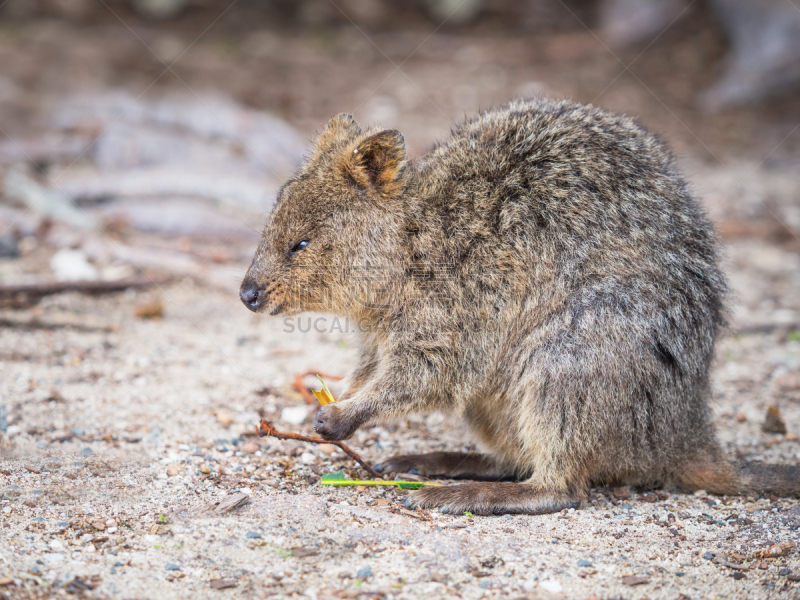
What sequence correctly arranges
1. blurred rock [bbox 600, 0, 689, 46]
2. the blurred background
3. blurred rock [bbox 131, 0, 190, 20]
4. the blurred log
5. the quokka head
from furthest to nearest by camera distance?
blurred rock [bbox 131, 0, 190, 20] → blurred rock [bbox 600, 0, 689, 46] → the blurred background → the blurred log → the quokka head

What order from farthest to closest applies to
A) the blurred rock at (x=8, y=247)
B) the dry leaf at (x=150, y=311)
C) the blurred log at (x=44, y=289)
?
the blurred rock at (x=8, y=247) < the dry leaf at (x=150, y=311) < the blurred log at (x=44, y=289)

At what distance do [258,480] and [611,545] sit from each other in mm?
1819

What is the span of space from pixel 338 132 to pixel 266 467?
78.5 inches

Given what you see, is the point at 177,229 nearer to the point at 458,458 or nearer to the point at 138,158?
the point at 138,158

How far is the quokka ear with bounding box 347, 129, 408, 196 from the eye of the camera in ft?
13.2

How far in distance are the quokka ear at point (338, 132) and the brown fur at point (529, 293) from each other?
0.07 metres

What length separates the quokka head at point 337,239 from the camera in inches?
162

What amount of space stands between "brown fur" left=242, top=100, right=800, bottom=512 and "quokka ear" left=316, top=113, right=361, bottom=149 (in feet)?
0.23

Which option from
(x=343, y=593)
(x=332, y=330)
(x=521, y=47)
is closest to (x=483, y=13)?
(x=521, y=47)

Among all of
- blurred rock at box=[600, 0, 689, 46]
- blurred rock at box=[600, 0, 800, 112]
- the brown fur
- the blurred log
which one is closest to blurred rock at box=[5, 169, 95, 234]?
the blurred log

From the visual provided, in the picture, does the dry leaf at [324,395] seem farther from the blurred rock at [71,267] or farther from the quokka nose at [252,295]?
the blurred rock at [71,267]

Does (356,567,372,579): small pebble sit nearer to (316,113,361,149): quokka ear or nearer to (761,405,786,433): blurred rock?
(316,113,361,149): quokka ear

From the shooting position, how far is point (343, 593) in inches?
114

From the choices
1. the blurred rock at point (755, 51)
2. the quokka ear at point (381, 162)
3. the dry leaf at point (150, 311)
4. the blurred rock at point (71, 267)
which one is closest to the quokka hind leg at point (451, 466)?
the quokka ear at point (381, 162)
